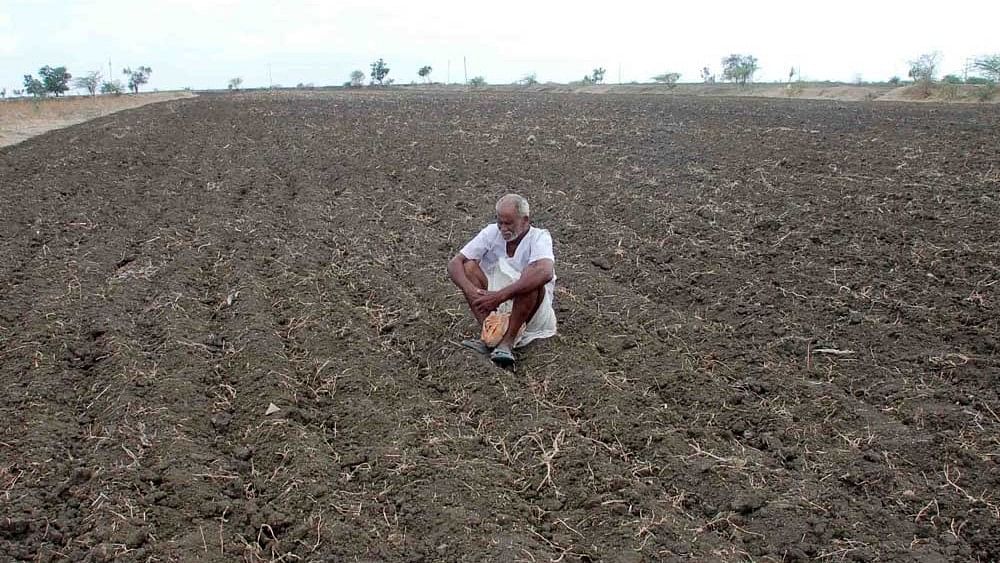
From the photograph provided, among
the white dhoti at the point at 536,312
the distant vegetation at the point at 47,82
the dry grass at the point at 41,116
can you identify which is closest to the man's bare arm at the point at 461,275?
the white dhoti at the point at 536,312

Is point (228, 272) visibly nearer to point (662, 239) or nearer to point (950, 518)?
point (662, 239)

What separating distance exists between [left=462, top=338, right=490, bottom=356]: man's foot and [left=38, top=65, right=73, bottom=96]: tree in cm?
7024

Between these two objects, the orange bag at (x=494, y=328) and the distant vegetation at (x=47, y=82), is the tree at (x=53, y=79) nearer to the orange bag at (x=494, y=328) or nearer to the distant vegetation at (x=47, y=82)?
the distant vegetation at (x=47, y=82)

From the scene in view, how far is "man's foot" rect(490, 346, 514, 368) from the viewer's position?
512 centimetres

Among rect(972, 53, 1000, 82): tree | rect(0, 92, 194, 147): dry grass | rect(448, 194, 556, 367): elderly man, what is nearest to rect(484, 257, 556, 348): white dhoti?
rect(448, 194, 556, 367): elderly man

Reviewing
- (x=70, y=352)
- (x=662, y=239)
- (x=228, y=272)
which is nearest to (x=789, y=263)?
(x=662, y=239)

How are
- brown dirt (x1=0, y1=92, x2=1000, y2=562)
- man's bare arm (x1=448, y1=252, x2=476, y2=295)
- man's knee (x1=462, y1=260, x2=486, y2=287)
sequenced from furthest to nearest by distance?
man's knee (x1=462, y1=260, x2=486, y2=287), man's bare arm (x1=448, y1=252, x2=476, y2=295), brown dirt (x1=0, y1=92, x2=1000, y2=562)

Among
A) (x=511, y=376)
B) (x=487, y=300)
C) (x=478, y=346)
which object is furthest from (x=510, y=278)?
(x=511, y=376)

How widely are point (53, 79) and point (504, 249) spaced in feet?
232

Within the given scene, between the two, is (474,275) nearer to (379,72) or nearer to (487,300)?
(487,300)

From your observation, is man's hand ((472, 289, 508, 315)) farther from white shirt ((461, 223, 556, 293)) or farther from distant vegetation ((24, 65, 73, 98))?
distant vegetation ((24, 65, 73, 98))

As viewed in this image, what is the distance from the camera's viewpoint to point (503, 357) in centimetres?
511

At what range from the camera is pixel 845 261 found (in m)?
7.01

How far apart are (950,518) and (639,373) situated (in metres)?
2.04
